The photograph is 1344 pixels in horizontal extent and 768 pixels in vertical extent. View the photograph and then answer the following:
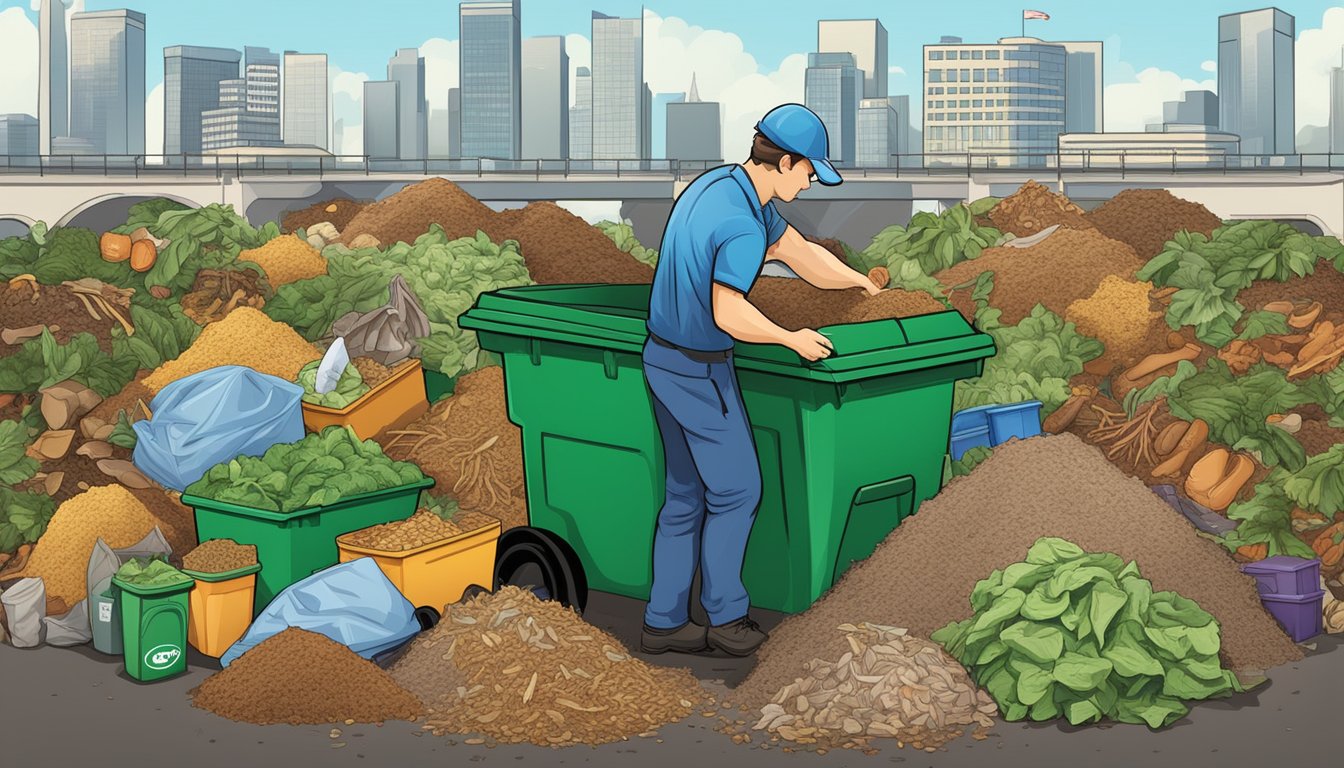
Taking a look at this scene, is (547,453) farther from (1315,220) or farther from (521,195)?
(1315,220)

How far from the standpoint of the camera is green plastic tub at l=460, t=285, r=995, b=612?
6.02 m

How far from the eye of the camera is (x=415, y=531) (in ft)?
21.4

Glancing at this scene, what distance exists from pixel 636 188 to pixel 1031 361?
1719 inches

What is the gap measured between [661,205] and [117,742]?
47.9m

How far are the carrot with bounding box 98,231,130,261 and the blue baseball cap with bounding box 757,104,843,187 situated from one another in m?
5.41

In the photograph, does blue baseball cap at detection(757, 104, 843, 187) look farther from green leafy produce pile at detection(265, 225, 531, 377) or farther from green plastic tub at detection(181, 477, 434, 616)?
green leafy produce pile at detection(265, 225, 531, 377)

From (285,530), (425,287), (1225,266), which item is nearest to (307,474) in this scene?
(285,530)

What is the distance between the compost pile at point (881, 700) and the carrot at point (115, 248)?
609cm

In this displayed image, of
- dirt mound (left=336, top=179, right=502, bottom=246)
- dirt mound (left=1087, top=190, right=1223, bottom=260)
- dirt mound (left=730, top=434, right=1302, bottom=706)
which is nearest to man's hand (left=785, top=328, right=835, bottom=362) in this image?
dirt mound (left=730, top=434, right=1302, bottom=706)

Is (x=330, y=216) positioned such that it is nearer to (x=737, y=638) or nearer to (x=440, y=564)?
(x=440, y=564)

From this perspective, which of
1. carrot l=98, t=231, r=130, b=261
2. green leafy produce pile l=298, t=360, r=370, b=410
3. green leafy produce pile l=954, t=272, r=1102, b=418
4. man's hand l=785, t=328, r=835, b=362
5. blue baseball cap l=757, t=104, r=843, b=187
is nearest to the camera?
man's hand l=785, t=328, r=835, b=362

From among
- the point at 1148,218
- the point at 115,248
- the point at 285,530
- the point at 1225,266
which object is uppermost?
the point at 1148,218

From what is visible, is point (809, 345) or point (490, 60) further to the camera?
point (490, 60)

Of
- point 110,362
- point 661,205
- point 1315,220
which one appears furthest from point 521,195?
point 110,362
